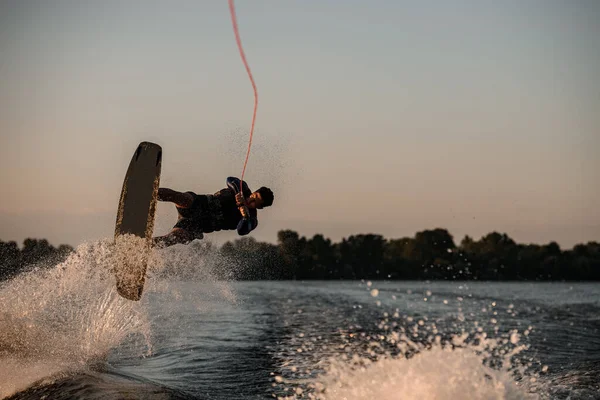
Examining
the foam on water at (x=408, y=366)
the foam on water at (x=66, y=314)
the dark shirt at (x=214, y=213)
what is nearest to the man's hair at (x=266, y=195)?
the dark shirt at (x=214, y=213)

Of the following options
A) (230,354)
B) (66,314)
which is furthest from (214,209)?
(230,354)

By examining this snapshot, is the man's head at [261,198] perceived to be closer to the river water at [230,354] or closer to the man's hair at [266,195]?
the man's hair at [266,195]

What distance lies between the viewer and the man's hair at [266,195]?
9633 millimetres

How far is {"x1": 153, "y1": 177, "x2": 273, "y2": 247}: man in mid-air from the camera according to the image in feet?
31.6

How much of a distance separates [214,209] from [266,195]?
826 mm

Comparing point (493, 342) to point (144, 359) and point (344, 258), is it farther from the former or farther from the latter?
point (344, 258)

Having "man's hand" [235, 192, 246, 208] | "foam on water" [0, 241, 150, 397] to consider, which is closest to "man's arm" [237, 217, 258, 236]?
"man's hand" [235, 192, 246, 208]

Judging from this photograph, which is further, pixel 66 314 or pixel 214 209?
pixel 66 314

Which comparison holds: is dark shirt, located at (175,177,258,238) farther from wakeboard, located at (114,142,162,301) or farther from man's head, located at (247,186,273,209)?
wakeboard, located at (114,142,162,301)

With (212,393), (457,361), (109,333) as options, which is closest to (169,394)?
(212,393)

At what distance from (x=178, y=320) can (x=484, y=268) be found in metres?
58.9

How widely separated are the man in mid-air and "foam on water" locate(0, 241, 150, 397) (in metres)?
1.23

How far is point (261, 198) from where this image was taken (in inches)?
379

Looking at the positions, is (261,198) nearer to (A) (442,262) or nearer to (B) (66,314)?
(B) (66,314)
